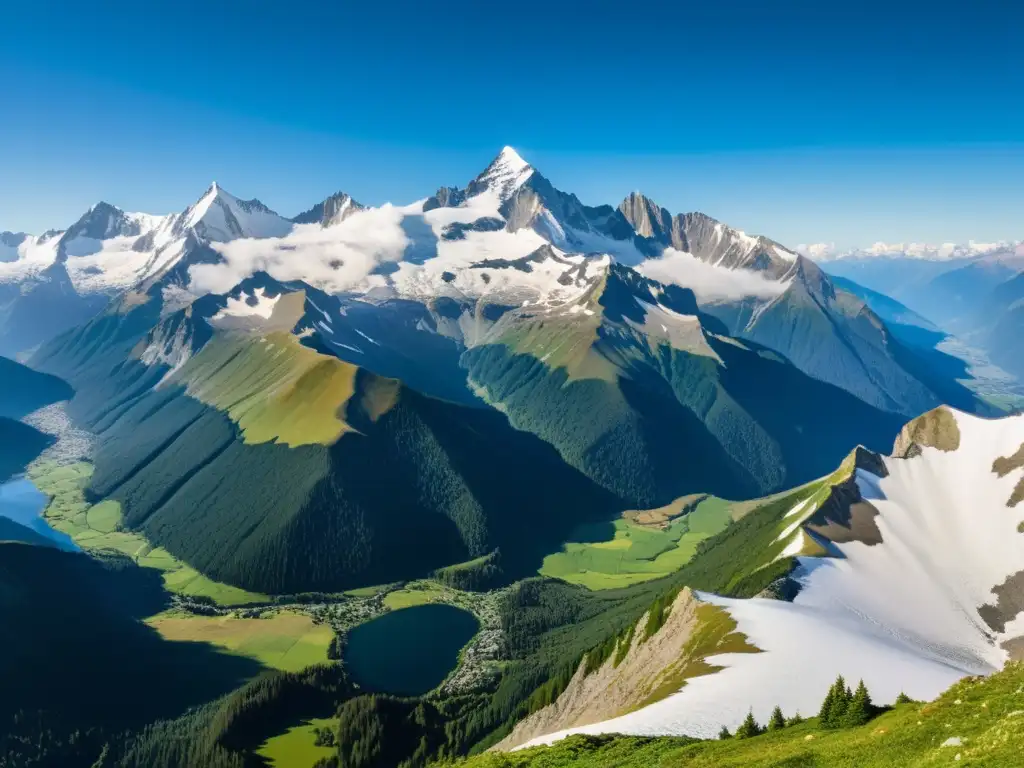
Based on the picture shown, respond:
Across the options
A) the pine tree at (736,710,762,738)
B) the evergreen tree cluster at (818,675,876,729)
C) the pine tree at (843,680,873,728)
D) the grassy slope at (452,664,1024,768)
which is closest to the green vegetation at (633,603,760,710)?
the pine tree at (736,710,762,738)

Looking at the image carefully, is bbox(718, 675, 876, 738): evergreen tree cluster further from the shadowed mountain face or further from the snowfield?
the shadowed mountain face

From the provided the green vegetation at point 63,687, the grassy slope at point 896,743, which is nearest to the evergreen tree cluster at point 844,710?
the grassy slope at point 896,743

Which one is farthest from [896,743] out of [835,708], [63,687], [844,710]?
[63,687]

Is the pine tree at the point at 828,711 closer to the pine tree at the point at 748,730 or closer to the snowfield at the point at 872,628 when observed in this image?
the pine tree at the point at 748,730

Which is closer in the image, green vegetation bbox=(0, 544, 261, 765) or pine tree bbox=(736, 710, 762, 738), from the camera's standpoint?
pine tree bbox=(736, 710, 762, 738)

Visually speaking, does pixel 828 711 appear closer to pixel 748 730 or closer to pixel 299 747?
pixel 748 730
